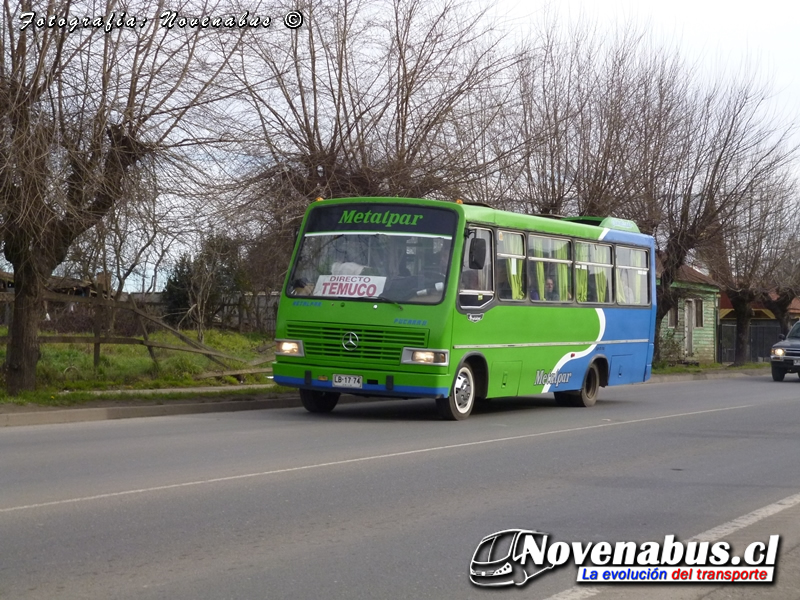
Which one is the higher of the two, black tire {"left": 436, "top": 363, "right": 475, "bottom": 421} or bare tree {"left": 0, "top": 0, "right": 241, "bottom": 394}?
bare tree {"left": 0, "top": 0, "right": 241, "bottom": 394}

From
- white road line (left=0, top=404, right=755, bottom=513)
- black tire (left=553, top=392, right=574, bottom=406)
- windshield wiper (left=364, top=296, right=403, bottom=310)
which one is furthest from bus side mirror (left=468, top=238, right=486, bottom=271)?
black tire (left=553, top=392, right=574, bottom=406)

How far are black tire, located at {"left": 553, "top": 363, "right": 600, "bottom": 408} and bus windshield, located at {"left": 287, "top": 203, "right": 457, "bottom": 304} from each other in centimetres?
543

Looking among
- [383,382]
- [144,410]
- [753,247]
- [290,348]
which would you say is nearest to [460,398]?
[383,382]

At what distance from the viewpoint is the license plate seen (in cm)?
1441

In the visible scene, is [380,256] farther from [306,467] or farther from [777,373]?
[777,373]

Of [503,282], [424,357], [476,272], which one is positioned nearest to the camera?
[424,357]

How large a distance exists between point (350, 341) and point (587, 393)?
6300 mm

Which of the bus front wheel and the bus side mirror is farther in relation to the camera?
the bus front wheel

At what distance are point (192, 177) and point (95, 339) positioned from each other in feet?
13.6

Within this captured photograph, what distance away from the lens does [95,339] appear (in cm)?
1786

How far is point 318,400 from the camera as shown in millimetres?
16078

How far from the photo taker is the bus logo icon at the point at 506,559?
604 cm

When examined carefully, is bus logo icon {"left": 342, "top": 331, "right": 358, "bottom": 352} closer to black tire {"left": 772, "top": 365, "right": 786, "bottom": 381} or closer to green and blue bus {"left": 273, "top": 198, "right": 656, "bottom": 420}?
green and blue bus {"left": 273, "top": 198, "right": 656, "bottom": 420}

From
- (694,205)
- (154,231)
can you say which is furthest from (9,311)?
(694,205)
